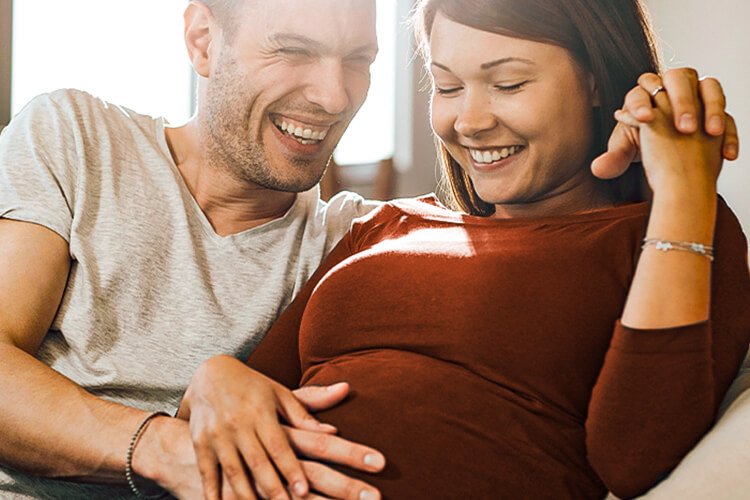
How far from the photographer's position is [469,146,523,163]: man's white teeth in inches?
55.7

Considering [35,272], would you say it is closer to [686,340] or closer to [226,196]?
[226,196]

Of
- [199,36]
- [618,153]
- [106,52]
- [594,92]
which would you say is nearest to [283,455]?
Result: [618,153]

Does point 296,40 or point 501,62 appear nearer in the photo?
point 501,62

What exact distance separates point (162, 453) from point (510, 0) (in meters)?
0.78

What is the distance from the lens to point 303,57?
5.35 feet

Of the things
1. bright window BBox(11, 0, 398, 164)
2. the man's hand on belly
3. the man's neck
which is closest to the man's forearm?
the man's hand on belly

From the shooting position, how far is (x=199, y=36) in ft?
5.76

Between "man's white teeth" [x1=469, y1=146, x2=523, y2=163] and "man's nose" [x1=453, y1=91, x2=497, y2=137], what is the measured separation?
0.04 m

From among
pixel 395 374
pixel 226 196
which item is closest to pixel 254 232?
pixel 226 196

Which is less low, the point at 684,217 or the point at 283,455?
the point at 684,217

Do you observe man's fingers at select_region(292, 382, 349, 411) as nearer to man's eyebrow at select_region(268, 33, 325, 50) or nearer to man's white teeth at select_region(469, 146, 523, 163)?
man's white teeth at select_region(469, 146, 523, 163)

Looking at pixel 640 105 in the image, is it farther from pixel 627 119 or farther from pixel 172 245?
pixel 172 245

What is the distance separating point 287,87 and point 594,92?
1.67 feet

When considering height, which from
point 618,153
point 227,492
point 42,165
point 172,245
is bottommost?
point 227,492
